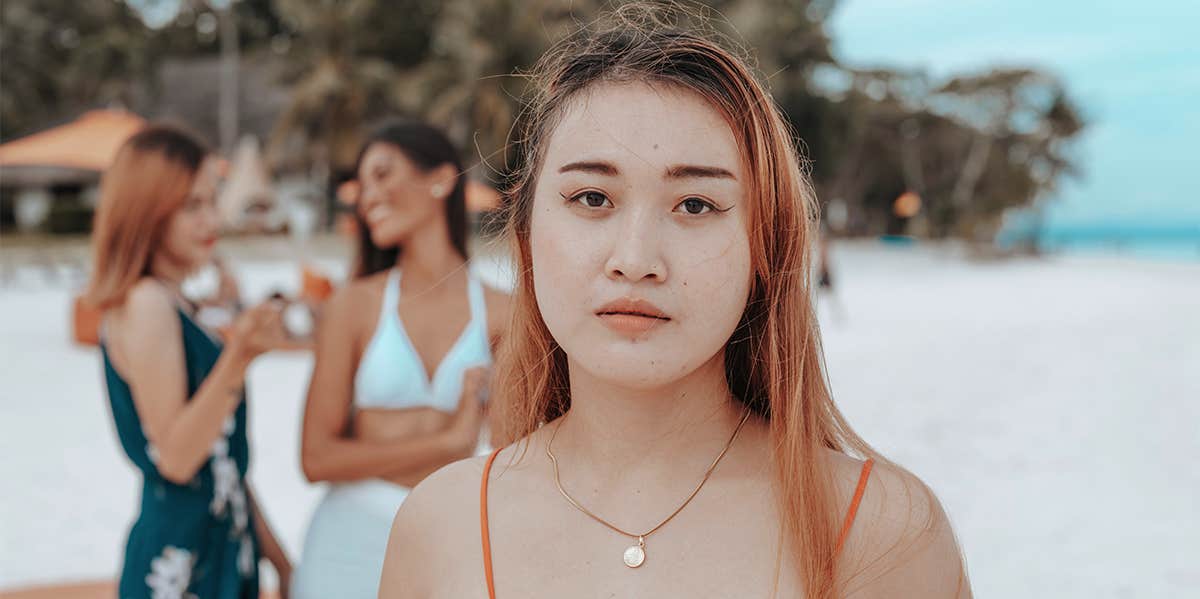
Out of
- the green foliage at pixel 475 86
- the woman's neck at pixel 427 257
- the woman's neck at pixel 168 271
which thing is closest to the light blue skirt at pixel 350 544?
the woman's neck at pixel 427 257

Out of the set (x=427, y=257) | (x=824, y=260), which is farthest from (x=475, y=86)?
(x=427, y=257)

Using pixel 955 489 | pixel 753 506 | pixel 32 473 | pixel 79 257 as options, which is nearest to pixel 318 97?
pixel 79 257

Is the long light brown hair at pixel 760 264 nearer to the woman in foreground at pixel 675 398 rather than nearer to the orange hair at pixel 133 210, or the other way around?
the woman in foreground at pixel 675 398

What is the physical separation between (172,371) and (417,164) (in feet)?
2.95

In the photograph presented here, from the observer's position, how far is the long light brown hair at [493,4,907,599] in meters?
1.28

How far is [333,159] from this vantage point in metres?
31.5

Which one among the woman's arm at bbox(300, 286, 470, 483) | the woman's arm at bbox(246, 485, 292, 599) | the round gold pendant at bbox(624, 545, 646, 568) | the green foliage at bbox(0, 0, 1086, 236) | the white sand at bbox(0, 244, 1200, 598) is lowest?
the white sand at bbox(0, 244, 1200, 598)

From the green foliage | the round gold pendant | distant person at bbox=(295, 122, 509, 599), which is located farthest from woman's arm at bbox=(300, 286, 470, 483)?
the green foliage

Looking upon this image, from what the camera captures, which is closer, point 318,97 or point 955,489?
point 955,489

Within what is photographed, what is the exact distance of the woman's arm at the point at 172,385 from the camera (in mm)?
2521

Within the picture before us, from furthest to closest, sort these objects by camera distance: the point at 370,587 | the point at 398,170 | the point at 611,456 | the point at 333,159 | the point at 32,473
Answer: the point at 333,159, the point at 32,473, the point at 398,170, the point at 370,587, the point at 611,456

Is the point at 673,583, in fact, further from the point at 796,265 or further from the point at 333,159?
the point at 333,159

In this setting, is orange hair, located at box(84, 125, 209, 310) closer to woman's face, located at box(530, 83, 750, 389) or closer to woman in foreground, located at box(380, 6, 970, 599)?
woman in foreground, located at box(380, 6, 970, 599)

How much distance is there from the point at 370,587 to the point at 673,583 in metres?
1.58
